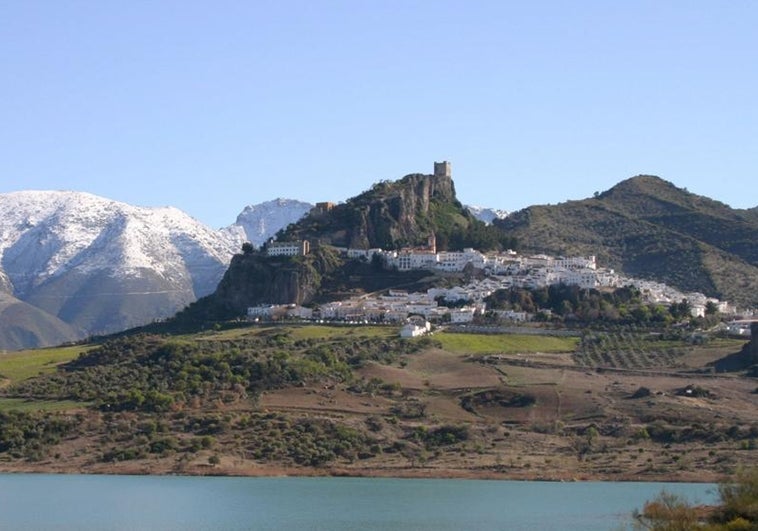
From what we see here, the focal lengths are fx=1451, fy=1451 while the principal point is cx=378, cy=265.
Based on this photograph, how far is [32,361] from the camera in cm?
12900

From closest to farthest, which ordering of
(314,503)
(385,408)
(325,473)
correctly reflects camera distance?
1. (314,503)
2. (325,473)
3. (385,408)

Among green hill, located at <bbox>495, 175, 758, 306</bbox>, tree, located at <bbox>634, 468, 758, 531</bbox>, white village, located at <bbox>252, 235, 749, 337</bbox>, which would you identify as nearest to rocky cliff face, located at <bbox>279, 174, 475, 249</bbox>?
white village, located at <bbox>252, 235, 749, 337</bbox>

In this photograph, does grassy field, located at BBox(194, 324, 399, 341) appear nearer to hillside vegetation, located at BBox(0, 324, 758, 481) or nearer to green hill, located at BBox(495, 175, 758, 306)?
hillside vegetation, located at BBox(0, 324, 758, 481)

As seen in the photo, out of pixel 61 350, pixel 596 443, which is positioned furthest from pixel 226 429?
pixel 61 350

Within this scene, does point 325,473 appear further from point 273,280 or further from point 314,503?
point 273,280

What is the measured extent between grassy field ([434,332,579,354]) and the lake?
1324 inches

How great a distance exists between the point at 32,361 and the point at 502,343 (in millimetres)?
41726

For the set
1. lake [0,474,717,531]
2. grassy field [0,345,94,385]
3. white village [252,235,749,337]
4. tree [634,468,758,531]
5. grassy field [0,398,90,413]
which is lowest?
lake [0,474,717,531]

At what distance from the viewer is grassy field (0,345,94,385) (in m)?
120

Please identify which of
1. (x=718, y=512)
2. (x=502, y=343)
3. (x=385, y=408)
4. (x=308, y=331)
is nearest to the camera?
(x=718, y=512)

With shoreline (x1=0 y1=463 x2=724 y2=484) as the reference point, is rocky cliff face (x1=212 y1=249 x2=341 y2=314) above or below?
above

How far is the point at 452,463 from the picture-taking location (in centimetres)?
9481

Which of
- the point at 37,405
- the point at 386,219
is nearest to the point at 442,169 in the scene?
the point at 386,219

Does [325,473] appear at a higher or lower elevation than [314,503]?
higher
